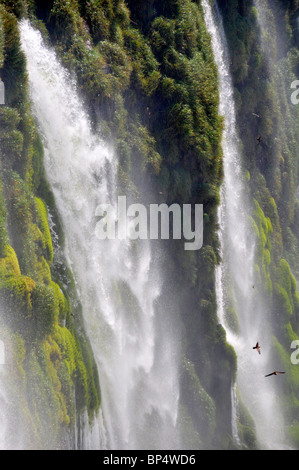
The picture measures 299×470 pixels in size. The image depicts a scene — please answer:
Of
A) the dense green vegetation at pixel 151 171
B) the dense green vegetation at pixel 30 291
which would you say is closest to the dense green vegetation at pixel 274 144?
the dense green vegetation at pixel 151 171

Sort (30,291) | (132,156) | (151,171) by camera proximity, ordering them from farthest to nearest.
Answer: (151,171), (132,156), (30,291)

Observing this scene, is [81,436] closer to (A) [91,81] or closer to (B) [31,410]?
(B) [31,410]

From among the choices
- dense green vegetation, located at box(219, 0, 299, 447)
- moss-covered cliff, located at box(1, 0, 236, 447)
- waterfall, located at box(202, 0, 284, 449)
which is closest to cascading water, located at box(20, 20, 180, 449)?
moss-covered cliff, located at box(1, 0, 236, 447)

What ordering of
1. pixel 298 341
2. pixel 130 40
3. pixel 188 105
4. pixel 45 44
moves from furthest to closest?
pixel 298 341 < pixel 188 105 < pixel 130 40 < pixel 45 44

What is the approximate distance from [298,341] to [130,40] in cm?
2465

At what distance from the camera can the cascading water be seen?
17.6m

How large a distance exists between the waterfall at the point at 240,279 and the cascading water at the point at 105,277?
6.60 meters

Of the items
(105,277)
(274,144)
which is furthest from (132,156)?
(274,144)

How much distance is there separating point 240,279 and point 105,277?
13694 millimetres

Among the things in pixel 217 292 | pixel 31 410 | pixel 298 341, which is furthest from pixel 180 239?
pixel 298 341

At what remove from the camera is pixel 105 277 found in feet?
63.4

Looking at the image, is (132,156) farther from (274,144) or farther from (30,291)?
(274,144)

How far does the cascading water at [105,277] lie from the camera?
1758 centimetres

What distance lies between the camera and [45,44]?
58.2 ft
